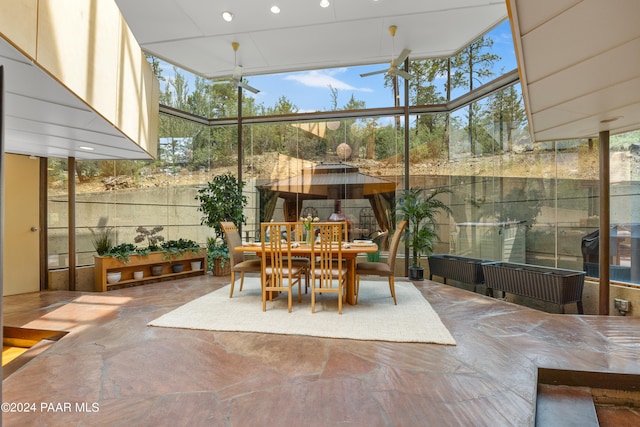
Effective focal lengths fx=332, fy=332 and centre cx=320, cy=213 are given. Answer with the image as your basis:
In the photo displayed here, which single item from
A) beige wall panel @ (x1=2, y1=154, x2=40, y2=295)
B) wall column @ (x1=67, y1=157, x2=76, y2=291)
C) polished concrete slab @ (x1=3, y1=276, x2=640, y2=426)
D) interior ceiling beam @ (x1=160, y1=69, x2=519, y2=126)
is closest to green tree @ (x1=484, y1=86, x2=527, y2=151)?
interior ceiling beam @ (x1=160, y1=69, x2=519, y2=126)

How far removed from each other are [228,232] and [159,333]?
1.82 metres

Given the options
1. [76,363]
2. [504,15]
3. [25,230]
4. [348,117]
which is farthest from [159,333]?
[504,15]

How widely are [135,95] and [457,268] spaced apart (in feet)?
17.6

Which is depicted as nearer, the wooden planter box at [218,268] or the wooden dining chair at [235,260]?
the wooden dining chair at [235,260]

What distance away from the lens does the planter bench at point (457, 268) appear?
5230 millimetres

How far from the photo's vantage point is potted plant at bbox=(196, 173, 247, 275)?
640cm

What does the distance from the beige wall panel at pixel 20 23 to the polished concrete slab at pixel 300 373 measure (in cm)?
208

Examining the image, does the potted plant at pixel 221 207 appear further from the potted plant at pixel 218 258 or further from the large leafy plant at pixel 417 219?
the large leafy plant at pixel 417 219

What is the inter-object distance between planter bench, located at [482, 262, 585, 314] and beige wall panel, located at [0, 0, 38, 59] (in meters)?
5.25

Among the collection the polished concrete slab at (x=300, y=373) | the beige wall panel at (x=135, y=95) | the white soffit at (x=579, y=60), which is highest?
the beige wall panel at (x=135, y=95)

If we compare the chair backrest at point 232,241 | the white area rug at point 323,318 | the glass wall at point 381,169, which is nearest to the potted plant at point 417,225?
the glass wall at point 381,169

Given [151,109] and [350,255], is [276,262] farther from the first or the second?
[151,109]

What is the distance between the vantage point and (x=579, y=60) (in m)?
2.31

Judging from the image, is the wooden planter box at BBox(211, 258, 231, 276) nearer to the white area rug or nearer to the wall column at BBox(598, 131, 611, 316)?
the white area rug
